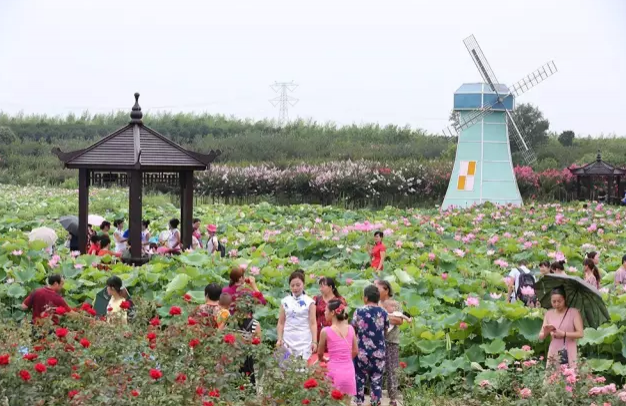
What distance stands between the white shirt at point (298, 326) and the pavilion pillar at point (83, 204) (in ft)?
20.4

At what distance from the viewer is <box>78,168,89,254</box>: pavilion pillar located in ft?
45.9

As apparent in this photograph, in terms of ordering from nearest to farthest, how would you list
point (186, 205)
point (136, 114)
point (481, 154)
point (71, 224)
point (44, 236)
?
point (136, 114)
point (186, 205)
point (44, 236)
point (71, 224)
point (481, 154)

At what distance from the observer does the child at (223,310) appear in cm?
798

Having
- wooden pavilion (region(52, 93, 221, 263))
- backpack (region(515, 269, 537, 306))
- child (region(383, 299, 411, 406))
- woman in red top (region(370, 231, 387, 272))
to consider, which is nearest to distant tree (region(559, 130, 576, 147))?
woman in red top (region(370, 231, 387, 272))

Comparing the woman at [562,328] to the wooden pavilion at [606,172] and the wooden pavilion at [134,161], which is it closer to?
the wooden pavilion at [134,161]

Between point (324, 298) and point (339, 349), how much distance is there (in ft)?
3.55

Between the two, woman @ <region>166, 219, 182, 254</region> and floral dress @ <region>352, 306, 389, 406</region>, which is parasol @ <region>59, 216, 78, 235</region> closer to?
woman @ <region>166, 219, 182, 254</region>

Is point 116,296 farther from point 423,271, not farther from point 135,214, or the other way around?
point 423,271

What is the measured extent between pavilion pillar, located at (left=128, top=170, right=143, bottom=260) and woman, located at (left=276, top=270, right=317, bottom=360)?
18.0 feet

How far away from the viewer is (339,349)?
7832 mm

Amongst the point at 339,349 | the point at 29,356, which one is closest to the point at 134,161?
the point at 339,349

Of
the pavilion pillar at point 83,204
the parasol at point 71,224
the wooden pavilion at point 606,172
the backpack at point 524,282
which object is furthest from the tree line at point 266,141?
the backpack at point 524,282

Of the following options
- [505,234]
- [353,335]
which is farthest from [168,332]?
[505,234]

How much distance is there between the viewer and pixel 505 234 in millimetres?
18812
